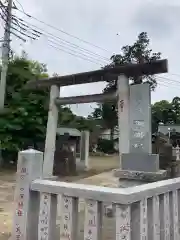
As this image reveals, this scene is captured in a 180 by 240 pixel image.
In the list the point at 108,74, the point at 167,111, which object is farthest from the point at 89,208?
the point at 167,111

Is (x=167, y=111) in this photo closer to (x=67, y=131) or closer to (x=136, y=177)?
(x=67, y=131)

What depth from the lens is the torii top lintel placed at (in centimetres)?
692

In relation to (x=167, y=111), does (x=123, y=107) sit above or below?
below

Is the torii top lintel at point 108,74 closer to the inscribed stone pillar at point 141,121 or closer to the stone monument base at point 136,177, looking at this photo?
the inscribed stone pillar at point 141,121

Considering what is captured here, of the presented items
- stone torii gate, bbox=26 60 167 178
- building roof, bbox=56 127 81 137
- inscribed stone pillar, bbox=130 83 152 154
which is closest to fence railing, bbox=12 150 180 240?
inscribed stone pillar, bbox=130 83 152 154

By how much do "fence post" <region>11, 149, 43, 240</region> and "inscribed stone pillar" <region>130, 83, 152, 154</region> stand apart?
350 cm

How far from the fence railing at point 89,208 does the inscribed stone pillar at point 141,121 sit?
2.95m

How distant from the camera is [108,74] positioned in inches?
334

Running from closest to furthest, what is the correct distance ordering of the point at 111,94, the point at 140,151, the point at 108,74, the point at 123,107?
the point at 140,151, the point at 123,107, the point at 108,74, the point at 111,94

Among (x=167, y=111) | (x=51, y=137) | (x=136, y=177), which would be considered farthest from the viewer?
(x=167, y=111)

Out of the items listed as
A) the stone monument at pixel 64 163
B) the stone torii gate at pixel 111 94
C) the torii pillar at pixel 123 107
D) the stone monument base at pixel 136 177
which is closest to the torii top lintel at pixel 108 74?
the stone torii gate at pixel 111 94

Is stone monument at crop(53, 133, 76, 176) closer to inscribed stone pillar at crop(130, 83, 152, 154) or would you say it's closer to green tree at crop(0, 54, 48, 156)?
green tree at crop(0, 54, 48, 156)

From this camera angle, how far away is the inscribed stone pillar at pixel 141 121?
5.84 m

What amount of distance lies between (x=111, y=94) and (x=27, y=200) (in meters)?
6.43
